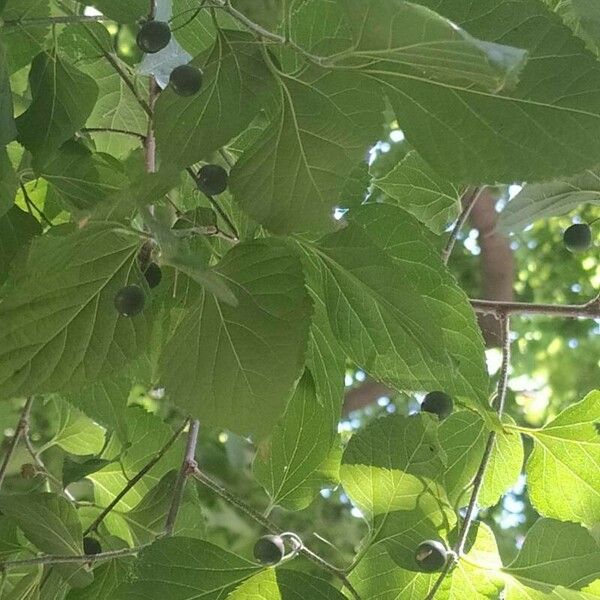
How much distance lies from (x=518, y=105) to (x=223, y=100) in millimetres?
166

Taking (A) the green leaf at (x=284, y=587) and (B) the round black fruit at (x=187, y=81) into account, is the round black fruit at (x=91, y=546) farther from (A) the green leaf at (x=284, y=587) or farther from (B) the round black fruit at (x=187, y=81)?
(B) the round black fruit at (x=187, y=81)

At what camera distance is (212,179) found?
63cm

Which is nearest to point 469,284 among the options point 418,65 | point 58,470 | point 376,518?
point 58,470

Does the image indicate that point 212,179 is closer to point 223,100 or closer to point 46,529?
point 223,100

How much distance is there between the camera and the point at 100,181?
66 cm

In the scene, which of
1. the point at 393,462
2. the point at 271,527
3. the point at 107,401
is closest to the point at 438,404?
the point at 393,462

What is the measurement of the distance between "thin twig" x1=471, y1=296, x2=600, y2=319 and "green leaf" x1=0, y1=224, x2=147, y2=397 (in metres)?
0.28

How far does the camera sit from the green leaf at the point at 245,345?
55cm

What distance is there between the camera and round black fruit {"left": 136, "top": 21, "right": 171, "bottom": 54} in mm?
617

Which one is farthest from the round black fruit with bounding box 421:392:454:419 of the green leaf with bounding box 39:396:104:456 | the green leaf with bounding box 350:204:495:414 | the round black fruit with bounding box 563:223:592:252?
the green leaf with bounding box 39:396:104:456

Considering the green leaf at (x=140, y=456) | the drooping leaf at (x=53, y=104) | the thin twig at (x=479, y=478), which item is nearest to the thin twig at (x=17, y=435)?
the green leaf at (x=140, y=456)

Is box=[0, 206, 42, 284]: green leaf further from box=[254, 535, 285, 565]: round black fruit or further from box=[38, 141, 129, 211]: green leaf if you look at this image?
box=[254, 535, 285, 565]: round black fruit

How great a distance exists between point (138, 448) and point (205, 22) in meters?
0.42

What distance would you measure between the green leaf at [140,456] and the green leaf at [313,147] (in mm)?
422
